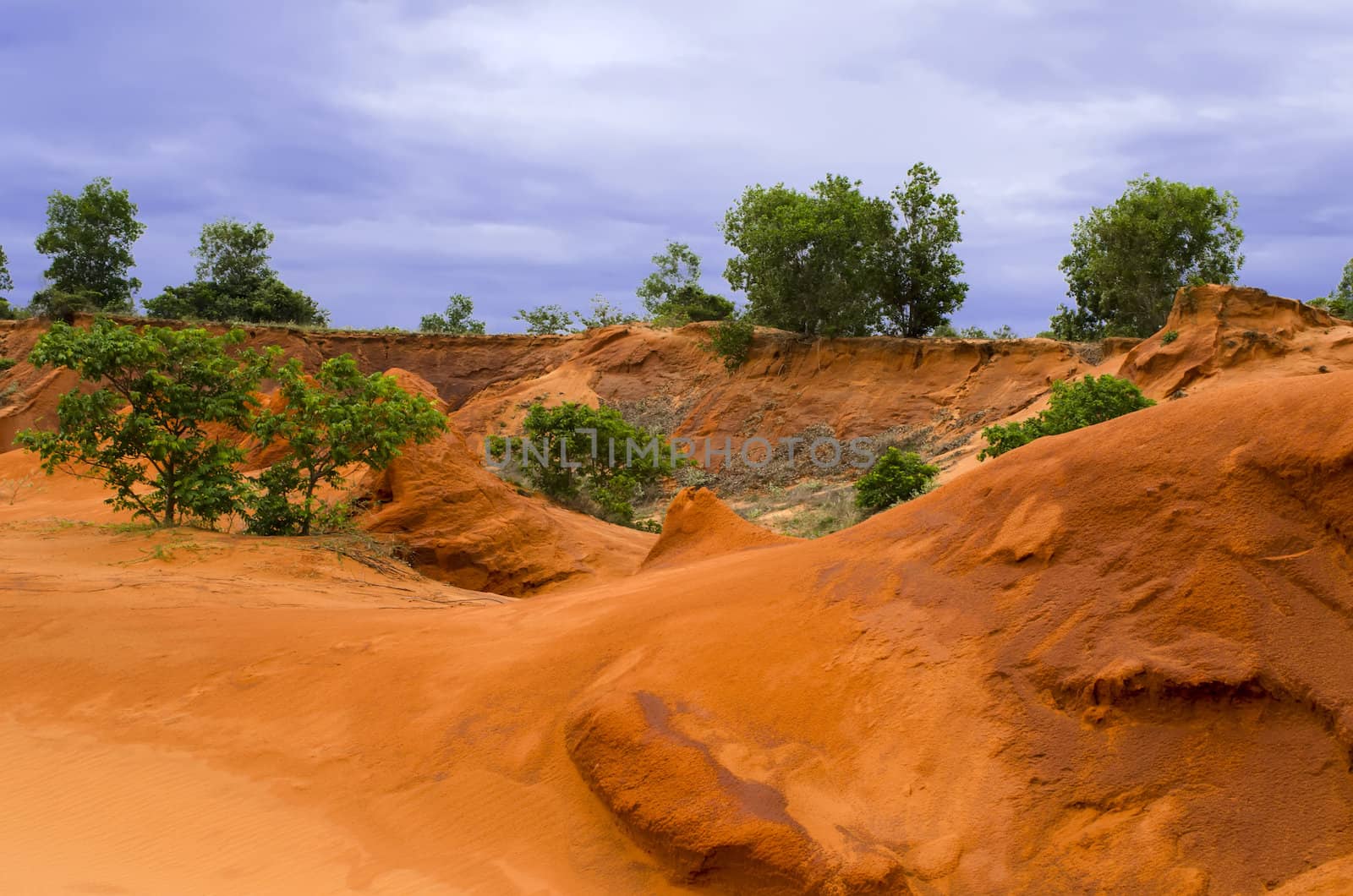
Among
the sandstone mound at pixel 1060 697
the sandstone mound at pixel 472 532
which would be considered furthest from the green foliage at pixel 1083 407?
the sandstone mound at pixel 1060 697

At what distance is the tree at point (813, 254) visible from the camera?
29.8 m

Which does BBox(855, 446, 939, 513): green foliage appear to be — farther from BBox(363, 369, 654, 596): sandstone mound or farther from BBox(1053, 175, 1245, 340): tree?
BBox(1053, 175, 1245, 340): tree

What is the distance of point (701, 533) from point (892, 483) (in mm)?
10460

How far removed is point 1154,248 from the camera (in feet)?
94.9

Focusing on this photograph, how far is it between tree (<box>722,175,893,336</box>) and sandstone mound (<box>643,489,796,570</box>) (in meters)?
20.1

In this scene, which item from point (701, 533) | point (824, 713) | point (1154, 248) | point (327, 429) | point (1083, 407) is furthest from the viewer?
point (1154, 248)

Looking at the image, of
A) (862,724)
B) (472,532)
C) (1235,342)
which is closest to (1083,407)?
(1235,342)

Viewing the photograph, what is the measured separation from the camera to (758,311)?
32344mm

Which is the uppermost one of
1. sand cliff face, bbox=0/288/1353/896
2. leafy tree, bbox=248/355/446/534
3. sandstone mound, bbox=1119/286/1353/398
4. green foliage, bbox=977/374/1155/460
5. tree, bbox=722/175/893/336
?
tree, bbox=722/175/893/336

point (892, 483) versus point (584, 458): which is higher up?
point (584, 458)

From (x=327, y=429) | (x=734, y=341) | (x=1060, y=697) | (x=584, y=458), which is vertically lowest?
(x=1060, y=697)

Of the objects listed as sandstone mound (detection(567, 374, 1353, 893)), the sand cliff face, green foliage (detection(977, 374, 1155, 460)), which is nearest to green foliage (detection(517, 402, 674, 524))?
green foliage (detection(977, 374, 1155, 460))

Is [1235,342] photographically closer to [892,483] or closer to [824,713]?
[892,483]

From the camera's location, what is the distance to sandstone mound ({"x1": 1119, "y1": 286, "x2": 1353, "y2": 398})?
851 inches
